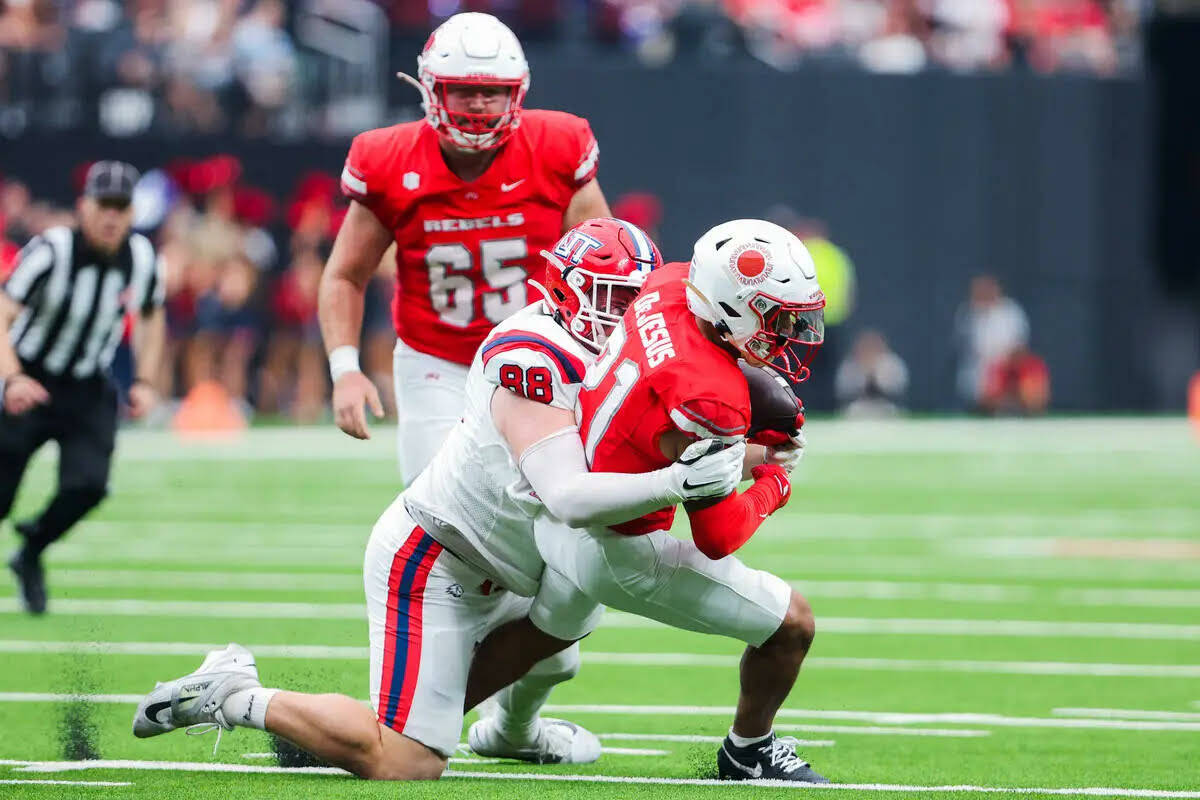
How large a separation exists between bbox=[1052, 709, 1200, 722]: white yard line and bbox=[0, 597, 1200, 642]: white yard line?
5.07ft

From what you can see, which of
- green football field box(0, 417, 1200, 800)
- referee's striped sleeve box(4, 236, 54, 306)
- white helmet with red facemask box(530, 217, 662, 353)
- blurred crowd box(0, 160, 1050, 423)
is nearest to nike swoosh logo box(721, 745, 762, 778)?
green football field box(0, 417, 1200, 800)

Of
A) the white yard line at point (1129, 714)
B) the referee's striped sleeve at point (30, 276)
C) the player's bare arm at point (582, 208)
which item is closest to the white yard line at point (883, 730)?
the white yard line at point (1129, 714)

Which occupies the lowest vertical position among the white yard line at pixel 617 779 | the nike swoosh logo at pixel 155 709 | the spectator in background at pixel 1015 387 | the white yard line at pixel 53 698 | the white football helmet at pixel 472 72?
the spectator in background at pixel 1015 387

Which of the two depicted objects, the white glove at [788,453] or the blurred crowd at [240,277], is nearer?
the white glove at [788,453]

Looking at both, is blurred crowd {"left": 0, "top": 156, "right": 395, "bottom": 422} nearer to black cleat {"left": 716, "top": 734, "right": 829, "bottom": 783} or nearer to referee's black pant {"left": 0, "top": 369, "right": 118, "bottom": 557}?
referee's black pant {"left": 0, "top": 369, "right": 118, "bottom": 557}

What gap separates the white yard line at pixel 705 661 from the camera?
6664 millimetres

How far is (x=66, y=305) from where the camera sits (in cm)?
758

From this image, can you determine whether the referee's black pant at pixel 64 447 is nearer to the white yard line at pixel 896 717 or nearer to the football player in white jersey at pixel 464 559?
the white yard line at pixel 896 717

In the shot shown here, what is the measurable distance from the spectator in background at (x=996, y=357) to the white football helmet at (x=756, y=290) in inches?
572

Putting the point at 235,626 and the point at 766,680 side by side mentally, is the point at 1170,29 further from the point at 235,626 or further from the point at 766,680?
the point at 766,680

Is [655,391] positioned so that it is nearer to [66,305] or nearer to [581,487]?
[581,487]

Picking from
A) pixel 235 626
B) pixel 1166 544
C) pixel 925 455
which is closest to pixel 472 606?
pixel 235 626

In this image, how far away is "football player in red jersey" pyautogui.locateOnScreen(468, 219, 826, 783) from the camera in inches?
167

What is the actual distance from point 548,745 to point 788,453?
1073 millimetres
